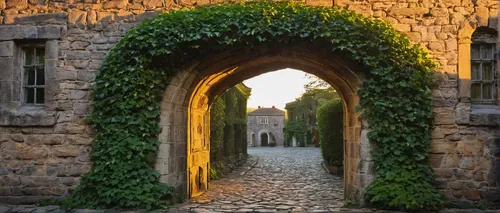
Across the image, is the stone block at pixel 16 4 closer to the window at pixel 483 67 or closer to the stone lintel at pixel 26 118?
the stone lintel at pixel 26 118

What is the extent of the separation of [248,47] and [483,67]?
397 centimetres

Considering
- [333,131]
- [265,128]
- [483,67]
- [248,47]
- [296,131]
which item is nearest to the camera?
[248,47]

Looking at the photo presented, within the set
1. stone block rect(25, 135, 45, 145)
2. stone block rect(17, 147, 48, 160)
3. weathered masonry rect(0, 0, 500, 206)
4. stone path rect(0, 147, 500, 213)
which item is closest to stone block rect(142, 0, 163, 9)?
weathered masonry rect(0, 0, 500, 206)

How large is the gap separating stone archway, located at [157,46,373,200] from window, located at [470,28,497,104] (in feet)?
6.43

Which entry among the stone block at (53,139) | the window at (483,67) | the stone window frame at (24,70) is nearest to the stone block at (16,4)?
the stone window frame at (24,70)

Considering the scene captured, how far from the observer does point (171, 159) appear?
21.3 feet

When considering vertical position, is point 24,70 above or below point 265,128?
above

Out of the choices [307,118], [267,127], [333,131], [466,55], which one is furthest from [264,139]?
[466,55]

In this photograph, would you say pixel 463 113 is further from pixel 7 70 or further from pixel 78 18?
pixel 7 70

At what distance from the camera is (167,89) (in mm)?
6457

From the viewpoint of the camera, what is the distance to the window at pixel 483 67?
632 centimetres

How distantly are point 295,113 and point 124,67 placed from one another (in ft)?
120

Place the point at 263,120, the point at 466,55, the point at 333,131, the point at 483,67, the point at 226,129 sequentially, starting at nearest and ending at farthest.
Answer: the point at 466,55, the point at 483,67, the point at 333,131, the point at 226,129, the point at 263,120

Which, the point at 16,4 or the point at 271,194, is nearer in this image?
the point at 16,4
